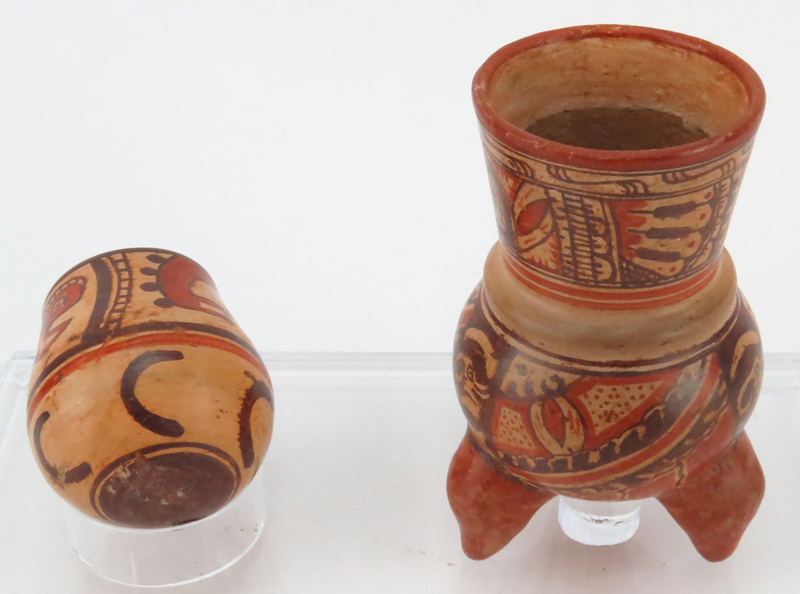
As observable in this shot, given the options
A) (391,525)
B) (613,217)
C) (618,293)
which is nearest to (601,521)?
(391,525)

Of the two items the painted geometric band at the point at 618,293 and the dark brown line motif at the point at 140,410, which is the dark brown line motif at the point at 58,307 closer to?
the dark brown line motif at the point at 140,410

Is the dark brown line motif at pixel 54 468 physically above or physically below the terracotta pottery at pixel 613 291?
below

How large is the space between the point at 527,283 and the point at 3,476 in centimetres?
87

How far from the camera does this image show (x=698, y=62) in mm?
1298

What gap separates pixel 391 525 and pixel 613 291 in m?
0.55

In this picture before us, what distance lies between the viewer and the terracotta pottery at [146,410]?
51.6 inches

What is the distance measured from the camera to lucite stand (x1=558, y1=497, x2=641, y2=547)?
1553 mm

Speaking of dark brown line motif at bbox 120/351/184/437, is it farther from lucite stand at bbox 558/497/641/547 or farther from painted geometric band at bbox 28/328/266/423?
lucite stand at bbox 558/497/641/547

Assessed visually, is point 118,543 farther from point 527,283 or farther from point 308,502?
point 527,283

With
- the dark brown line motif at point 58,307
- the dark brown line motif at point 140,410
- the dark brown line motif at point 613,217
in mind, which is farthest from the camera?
the dark brown line motif at point 58,307

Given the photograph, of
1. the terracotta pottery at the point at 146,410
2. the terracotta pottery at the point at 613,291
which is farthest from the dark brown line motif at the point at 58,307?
the terracotta pottery at the point at 613,291

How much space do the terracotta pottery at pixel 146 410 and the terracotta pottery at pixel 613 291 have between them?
10.6 inches

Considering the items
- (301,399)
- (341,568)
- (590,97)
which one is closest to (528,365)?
(590,97)

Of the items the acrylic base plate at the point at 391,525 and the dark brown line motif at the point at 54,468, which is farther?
the acrylic base plate at the point at 391,525
